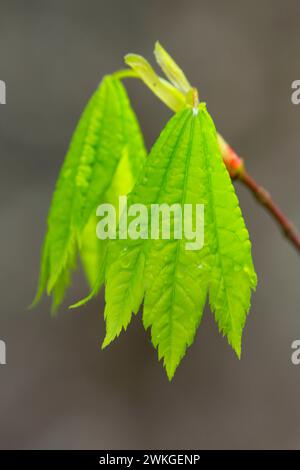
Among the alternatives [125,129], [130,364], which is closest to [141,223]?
[125,129]

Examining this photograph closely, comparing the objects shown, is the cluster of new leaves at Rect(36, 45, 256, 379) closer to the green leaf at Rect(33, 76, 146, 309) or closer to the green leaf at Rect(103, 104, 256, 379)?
the green leaf at Rect(103, 104, 256, 379)

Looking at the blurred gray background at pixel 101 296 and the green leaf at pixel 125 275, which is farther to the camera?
the blurred gray background at pixel 101 296

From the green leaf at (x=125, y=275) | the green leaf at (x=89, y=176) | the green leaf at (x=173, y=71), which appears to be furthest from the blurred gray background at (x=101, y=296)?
the green leaf at (x=125, y=275)

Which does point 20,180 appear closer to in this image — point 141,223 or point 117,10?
point 117,10

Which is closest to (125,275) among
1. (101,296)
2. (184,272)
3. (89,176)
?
(184,272)

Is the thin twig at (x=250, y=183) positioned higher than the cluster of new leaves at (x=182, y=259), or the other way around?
the thin twig at (x=250, y=183)

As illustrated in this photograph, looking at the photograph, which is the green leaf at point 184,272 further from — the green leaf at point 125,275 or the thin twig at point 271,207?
the thin twig at point 271,207

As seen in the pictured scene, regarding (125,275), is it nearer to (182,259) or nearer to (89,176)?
(182,259)

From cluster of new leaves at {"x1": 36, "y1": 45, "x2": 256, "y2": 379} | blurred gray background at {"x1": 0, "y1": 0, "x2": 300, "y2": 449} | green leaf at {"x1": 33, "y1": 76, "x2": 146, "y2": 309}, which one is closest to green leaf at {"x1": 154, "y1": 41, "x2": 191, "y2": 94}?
cluster of new leaves at {"x1": 36, "y1": 45, "x2": 256, "y2": 379}
